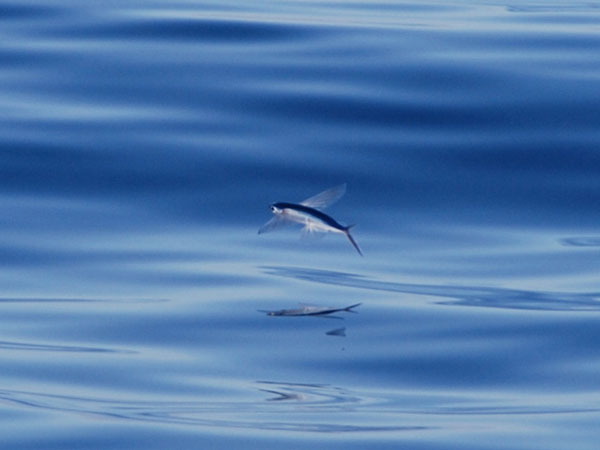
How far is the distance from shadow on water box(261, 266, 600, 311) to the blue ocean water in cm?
2

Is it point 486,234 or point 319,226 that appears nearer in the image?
point 319,226

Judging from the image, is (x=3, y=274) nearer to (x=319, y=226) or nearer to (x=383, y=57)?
(x=319, y=226)

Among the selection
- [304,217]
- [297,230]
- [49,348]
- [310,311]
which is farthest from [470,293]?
[49,348]

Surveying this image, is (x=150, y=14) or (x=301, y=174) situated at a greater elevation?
(x=150, y=14)

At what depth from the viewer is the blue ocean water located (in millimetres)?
3807

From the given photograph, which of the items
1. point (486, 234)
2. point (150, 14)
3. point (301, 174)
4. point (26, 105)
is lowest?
point (486, 234)

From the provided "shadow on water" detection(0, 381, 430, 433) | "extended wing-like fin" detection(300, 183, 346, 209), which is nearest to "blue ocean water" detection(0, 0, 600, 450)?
"shadow on water" detection(0, 381, 430, 433)

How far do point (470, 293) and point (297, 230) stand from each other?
102 cm

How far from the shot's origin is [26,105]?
24.1 ft

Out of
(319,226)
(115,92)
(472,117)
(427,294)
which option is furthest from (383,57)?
(319,226)

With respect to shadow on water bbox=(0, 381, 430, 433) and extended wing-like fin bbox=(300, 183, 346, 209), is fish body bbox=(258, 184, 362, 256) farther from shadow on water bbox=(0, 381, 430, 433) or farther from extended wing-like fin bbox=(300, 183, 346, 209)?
shadow on water bbox=(0, 381, 430, 433)

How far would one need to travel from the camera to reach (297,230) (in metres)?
5.89

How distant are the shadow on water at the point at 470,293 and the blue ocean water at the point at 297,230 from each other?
0.05ft

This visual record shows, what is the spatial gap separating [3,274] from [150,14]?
3687 mm
